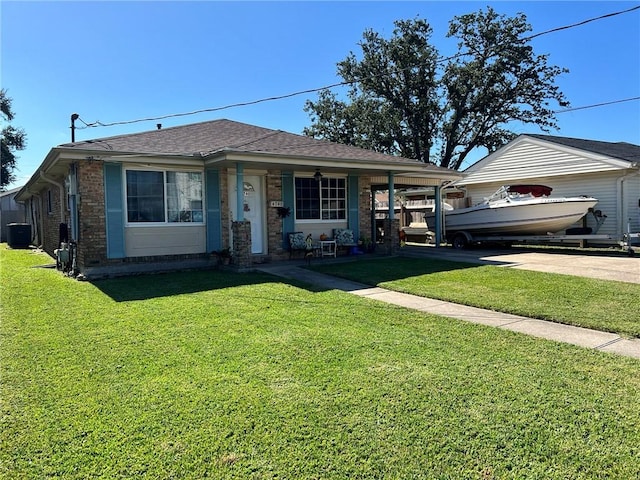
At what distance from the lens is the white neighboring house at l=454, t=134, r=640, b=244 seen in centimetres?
1506

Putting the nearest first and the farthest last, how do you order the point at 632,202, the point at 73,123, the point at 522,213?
the point at 522,213 → the point at 632,202 → the point at 73,123

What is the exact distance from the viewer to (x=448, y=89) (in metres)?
30.8

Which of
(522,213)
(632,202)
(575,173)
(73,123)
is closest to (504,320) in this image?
(522,213)

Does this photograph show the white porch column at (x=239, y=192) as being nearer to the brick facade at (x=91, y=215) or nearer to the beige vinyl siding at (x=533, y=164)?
the brick facade at (x=91, y=215)

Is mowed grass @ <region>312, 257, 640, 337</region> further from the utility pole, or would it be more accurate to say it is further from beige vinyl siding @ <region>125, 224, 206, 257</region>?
the utility pole

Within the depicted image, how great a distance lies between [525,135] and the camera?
712 inches

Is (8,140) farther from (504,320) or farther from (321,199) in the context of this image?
(504,320)

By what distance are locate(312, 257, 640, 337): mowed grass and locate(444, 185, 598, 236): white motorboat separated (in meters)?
4.40

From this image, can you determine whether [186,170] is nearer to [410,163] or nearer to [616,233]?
[410,163]

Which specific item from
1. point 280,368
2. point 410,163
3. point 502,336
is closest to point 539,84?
point 410,163

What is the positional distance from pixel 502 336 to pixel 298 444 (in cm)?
308

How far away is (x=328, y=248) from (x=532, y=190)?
24.4 ft

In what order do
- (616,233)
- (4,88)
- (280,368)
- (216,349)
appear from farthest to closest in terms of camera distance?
(4,88) → (616,233) → (216,349) → (280,368)

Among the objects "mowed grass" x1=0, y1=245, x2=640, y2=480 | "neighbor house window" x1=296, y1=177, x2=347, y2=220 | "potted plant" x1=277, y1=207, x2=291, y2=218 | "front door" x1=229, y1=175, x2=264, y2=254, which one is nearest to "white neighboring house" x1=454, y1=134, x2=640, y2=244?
"neighbor house window" x1=296, y1=177, x2=347, y2=220
